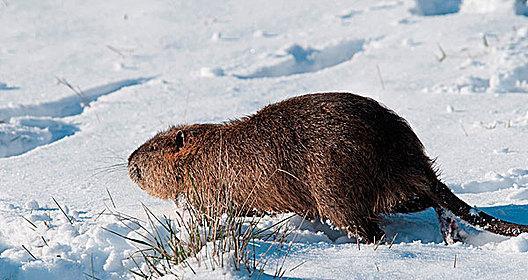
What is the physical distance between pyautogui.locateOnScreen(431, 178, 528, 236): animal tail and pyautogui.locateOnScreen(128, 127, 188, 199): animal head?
1.19 meters

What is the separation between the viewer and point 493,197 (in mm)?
4141

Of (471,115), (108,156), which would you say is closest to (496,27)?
(471,115)

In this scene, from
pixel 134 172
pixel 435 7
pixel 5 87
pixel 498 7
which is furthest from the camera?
pixel 435 7

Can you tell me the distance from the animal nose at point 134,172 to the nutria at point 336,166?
0.49 meters

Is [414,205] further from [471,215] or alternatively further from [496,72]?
[496,72]

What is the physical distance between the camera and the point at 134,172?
14.3 feet

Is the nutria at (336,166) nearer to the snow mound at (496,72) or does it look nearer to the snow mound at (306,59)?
the snow mound at (496,72)

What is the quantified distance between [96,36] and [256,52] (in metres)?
1.34

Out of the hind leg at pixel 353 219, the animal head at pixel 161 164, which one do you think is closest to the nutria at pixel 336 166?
the hind leg at pixel 353 219

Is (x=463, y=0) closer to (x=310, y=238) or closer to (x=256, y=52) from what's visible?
(x=256, y=52)

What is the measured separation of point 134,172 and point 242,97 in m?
1.56

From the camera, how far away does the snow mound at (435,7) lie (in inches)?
280

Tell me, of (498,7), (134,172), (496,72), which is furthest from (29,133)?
(498,7)

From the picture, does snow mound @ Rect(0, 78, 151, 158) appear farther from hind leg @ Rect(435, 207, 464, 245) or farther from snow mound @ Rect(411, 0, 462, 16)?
hind leg @ Rect(435, 207, 464, 245)
